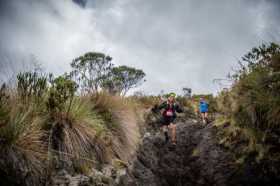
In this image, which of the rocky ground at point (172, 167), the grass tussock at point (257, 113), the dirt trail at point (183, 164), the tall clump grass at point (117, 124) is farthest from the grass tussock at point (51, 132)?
the grass tussock at point (257, 113)

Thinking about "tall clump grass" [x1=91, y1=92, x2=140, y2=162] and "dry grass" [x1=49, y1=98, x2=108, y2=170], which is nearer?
"dry grass" [x1=49, y1=98, x2=108, y2=170]

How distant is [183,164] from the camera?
6.37m

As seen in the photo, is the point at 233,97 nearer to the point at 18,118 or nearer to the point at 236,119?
the point at 236,119

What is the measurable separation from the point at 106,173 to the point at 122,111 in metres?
2.19

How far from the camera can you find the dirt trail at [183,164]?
5.07 metres

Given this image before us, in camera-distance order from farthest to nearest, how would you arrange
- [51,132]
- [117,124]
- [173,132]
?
1. [173,132]
2. [117,124]
3. [51,132]

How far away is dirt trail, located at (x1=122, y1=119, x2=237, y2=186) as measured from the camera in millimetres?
5066

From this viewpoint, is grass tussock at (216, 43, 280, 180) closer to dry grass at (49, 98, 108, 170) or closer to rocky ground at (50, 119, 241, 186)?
rocky ground at (50, 119, 241, 186)

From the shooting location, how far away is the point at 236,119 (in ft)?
15.9

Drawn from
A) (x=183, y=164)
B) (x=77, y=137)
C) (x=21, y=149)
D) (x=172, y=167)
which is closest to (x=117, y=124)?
Answer: (x=77, y=137)

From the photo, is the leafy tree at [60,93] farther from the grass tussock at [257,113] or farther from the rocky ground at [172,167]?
the grass tussock at [257,113]

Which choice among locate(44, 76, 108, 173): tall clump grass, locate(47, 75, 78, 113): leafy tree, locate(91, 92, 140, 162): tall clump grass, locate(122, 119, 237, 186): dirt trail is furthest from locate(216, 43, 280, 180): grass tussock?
locate(47, 75, 78, 113): leafy tree

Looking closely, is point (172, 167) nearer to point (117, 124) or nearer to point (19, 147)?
point (117, 124)

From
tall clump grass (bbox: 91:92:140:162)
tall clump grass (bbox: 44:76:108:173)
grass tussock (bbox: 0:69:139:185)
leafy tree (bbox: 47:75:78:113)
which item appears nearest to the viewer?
grass tussock (bbox: 0:69:139:185)
